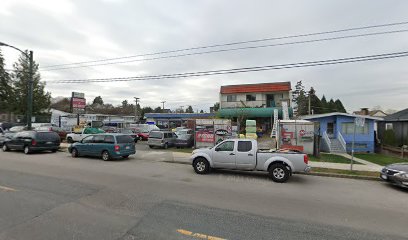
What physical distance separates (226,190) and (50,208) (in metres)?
4.91

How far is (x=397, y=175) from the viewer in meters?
9.02

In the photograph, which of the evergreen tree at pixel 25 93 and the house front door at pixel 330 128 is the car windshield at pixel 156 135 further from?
the evergreen tree at pixel 25 93

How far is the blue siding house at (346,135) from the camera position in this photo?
2159cm

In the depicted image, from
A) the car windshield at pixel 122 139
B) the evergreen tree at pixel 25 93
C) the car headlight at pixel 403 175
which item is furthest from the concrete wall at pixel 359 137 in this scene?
the evergreen tree at pixel 25 93

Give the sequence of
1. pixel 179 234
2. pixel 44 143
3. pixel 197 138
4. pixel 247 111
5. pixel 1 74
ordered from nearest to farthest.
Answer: pixel 179 234 → pixel 44 143 → pixel 197 138 → pixel 247 111 → pixel 1 74

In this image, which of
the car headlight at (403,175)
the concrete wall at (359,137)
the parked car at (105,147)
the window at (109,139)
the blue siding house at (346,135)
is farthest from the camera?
the concrete wall at (359,137)

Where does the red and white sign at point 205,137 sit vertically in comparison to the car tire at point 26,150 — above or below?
above

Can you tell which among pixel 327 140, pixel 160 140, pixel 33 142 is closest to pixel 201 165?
pixel 160 140

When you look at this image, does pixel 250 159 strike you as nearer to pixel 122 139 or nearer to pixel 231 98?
pixel 122 139

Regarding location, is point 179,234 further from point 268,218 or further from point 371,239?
point 371,239

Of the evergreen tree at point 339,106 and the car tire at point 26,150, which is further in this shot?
the evergreen tree at point 339,106

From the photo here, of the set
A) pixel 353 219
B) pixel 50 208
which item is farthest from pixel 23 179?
pixel 353 219

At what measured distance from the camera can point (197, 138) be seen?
20719 millimetres

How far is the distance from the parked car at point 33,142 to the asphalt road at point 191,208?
7542 mm
